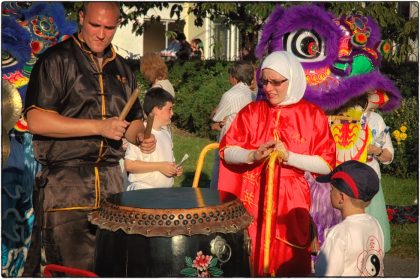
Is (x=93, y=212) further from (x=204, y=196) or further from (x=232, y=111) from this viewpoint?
(x=232, y=111)

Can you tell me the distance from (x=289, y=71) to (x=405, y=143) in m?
7.73

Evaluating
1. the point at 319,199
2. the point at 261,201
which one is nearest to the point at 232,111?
the point at 319,199

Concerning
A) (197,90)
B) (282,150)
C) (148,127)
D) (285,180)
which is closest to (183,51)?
(197,90)

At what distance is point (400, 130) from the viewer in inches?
472

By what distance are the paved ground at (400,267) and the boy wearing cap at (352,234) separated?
274cm

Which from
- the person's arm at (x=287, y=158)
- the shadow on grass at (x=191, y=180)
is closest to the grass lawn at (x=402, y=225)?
the shadow on grass at (x=191, y=180)

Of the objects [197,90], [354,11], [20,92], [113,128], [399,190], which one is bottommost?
[399,190]

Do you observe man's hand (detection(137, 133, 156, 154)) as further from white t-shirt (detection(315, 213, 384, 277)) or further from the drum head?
white t-shirt (detection(315, 213, 384, 277))

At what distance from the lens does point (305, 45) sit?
19.6 ft

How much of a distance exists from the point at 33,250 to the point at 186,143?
36.1 ft

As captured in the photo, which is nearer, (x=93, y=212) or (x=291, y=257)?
(x=93, y=212)

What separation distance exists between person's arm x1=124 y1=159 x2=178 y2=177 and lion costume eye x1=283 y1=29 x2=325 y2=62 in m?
1.27

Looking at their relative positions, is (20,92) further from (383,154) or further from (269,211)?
(383,154)

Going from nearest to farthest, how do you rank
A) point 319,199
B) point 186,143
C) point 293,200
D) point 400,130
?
point 293,200 < point 319,199 < point 400,130 < point 186,143
